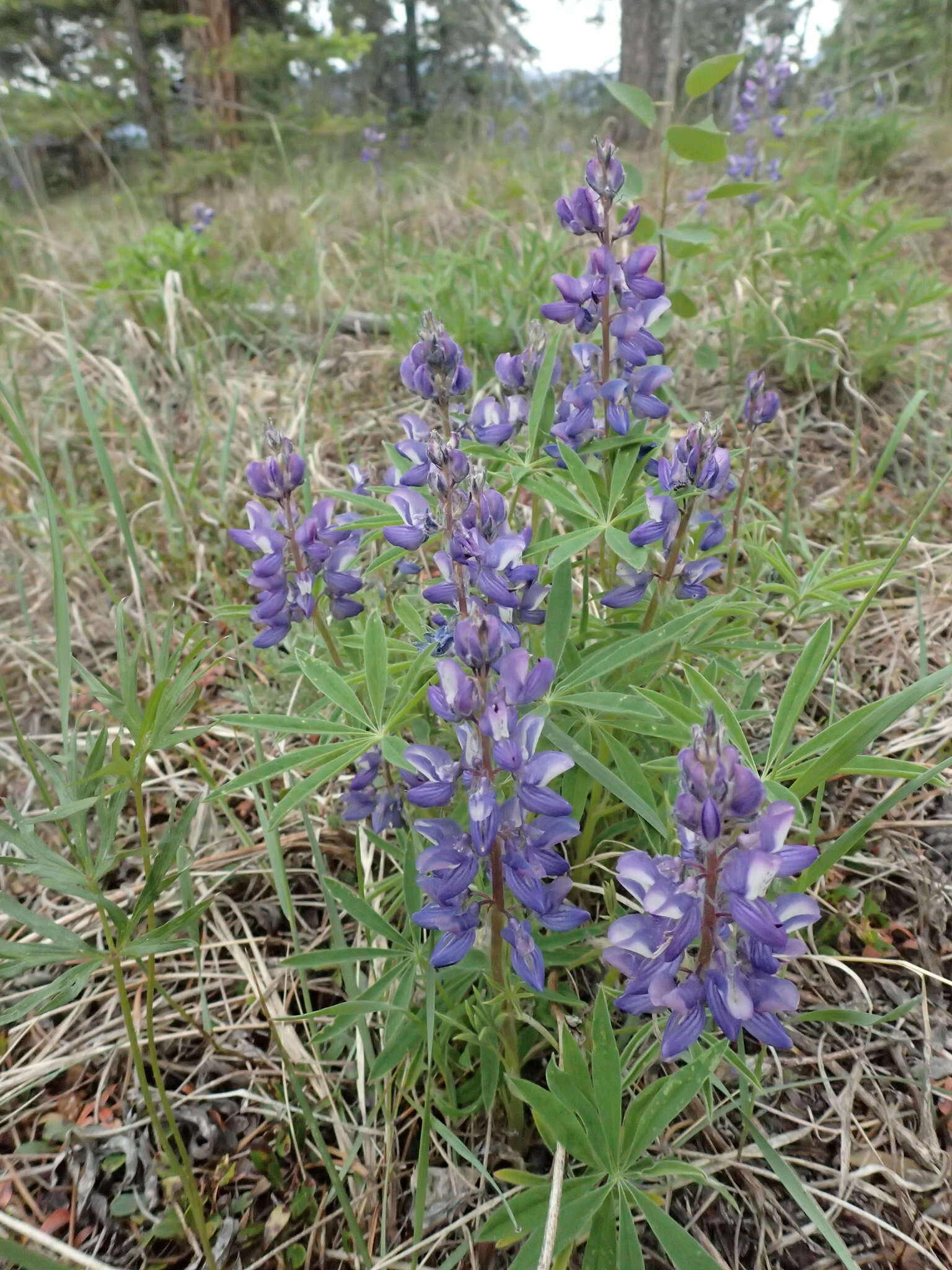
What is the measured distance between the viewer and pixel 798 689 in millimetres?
1459

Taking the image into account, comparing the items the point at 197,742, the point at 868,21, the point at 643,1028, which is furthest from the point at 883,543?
the point at 868,21

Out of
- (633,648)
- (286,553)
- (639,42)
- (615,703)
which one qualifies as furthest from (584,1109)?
(639,42)

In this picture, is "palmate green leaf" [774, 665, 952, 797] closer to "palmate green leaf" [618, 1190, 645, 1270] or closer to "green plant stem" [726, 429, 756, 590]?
"palmate green leaf" [618, 1190, 645, 1270]

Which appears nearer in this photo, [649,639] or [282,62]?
[649,639]

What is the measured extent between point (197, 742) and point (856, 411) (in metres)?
2.83

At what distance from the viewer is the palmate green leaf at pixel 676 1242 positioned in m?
1.14

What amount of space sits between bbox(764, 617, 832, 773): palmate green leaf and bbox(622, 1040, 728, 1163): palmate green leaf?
1.54ft

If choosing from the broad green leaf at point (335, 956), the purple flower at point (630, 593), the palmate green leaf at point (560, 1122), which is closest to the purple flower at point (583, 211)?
the purple flower at point (630, 593)

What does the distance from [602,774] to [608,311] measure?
102 cm

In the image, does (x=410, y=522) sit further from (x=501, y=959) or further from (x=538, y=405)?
(x=501, y=959)

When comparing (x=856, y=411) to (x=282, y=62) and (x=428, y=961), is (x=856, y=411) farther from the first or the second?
(x=282, y=62)

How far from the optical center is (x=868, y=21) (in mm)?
11836

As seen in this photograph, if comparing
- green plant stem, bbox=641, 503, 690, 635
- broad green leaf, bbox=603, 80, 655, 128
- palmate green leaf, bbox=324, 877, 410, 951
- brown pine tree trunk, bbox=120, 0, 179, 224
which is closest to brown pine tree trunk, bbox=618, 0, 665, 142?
brown pine tree trunk, bbox=120, 0, 179, 224

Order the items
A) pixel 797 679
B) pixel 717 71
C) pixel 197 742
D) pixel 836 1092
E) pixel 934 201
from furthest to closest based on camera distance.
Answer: pixel 934 201, pixel 197 742, pixel 717 71, pixel 836 1092, pixel 797 679
